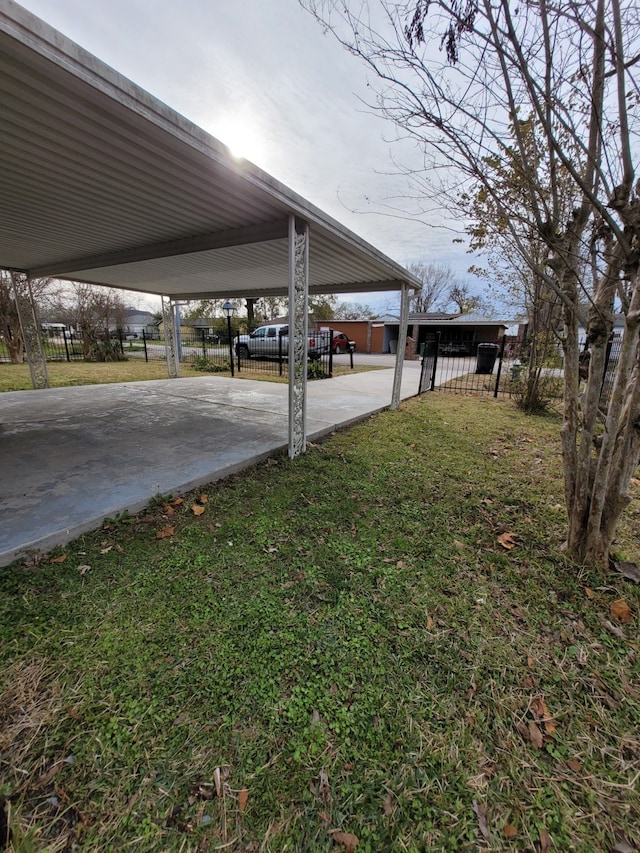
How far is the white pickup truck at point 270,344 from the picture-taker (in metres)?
13.8

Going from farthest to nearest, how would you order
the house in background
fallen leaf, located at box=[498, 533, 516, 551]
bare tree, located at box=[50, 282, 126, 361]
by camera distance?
the house in background < bare tree, located at box=[50, 282, 126, 361] < fallen leaf, located at box=[498, 533, 516, 551]

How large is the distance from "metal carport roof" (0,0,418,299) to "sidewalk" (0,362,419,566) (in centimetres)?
238

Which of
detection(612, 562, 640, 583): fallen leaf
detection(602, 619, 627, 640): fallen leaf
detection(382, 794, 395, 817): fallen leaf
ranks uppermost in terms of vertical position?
detection(612, 562, 640, 583): fallen leaf

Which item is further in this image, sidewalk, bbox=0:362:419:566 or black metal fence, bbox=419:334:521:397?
black metal fence, bbox=419:334:521:397

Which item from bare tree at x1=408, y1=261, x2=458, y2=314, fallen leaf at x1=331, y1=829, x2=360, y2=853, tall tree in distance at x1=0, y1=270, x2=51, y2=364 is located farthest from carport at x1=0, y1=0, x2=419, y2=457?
bare tree at x1=408, y1=261, x2=458, y2=314

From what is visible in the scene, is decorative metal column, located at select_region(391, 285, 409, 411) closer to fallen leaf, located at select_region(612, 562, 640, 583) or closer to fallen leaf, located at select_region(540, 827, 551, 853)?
fallen leaf, located at select_region(612, 562, 640, 583)

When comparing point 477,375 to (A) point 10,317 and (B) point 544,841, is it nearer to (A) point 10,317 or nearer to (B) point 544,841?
(B) point 544,841

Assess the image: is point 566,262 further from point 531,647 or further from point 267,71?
point 267,71

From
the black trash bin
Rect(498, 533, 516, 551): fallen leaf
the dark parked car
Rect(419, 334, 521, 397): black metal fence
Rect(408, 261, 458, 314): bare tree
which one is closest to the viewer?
Rect(498, 533, 516, 551): fallen leaf

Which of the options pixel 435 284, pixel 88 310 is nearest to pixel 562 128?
pixel 88 310

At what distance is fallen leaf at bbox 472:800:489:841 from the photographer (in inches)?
41.7

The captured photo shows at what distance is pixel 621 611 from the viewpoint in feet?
6.22

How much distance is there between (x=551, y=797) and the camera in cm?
114

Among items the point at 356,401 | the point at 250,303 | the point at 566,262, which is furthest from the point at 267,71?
the point at 250,303
